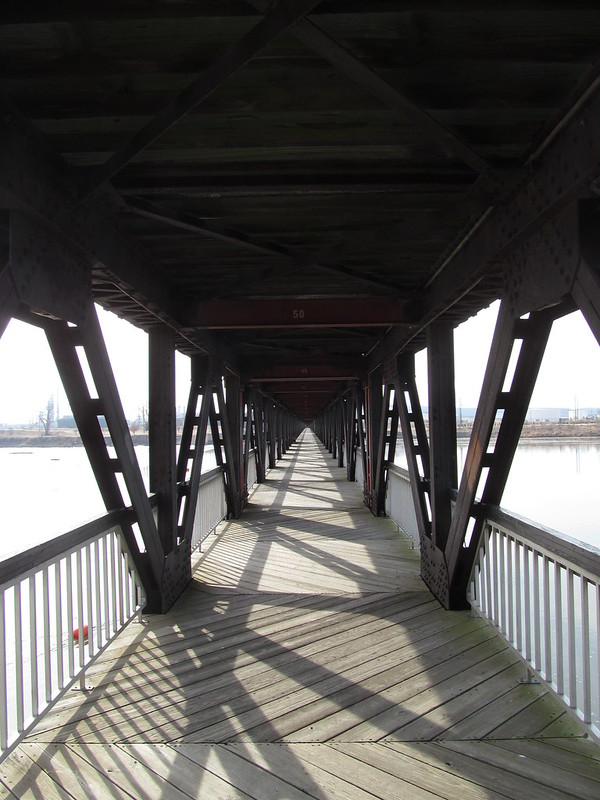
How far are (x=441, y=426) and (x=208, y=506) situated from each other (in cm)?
359

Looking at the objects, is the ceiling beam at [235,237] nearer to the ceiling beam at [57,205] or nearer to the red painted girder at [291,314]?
the ceiling beam at [57,205]

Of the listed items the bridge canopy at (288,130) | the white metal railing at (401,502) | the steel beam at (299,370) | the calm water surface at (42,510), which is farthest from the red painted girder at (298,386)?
the bridge canopy at (288,130)

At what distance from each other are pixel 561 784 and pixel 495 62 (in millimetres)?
2910

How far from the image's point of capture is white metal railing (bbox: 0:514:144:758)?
2.57m

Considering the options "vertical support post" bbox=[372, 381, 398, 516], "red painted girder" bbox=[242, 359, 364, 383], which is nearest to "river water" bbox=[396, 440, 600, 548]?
"vertical support post" bbox=[372, 381, 398, 516]

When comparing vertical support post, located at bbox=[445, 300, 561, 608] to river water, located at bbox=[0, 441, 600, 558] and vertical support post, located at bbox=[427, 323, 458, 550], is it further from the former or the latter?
river water, located at bbox=[0, 441, 600, 558]

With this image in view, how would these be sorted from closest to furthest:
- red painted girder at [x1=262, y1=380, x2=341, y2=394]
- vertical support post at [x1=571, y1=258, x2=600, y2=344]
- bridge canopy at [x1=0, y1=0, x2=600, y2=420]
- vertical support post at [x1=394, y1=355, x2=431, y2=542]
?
bridge canopy at [x1=0, y1=0, x2=600, y2=420] → vertical support post at [x1=571, y1=258, x2=600, y2=344] → vertical support post at [x1=394, y1=355, x2=431, y2=542] → red painted girder at [x1=262, y1=380, x2=341, y2=394]

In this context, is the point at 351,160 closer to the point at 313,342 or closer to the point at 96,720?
the point at 96,720

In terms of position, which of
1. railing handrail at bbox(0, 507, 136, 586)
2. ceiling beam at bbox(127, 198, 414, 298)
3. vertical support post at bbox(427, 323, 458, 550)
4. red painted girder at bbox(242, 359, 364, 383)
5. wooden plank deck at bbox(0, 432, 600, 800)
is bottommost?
wooden plank deck at bbox(0, 432, 600, 800)

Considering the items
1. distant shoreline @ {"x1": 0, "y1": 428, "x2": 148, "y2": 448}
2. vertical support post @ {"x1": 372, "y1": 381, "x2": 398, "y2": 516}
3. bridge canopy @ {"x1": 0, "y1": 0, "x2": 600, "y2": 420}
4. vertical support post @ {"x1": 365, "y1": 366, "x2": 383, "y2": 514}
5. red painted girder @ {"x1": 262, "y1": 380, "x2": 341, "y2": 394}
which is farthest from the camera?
distant shoreline @ {"x1": 0, "y1": 428, "x2": 148, "y2": 448}

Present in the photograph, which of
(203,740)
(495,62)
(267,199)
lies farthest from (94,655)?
(495,62)

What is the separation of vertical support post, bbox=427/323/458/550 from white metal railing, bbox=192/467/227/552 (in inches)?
106

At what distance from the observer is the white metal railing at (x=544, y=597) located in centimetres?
262

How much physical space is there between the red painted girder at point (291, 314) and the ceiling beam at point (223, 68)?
272 cm
